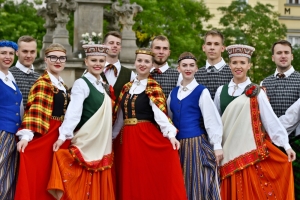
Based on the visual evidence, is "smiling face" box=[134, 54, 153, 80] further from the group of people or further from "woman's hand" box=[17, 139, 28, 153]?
"woman's hand" box=[17, 139, 28, 153]

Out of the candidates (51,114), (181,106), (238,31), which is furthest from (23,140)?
(238,31)

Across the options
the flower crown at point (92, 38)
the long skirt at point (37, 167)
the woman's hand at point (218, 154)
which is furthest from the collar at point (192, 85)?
the flower crown at point (92, 38)

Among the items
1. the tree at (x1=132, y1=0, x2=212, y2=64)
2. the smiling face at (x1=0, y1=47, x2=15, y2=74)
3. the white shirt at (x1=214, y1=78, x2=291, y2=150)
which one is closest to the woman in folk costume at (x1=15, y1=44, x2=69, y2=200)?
the smiling face at (x1=0, y1=47, x2=15, y2=74)

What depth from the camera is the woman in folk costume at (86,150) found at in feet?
25.2

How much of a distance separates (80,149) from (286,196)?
231cm

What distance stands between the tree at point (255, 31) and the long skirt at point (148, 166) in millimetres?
17725

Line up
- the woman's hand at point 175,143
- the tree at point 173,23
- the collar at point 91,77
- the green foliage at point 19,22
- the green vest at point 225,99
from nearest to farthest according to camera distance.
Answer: the woman's hand at point 175,143 → the collar at point 91,77 → the green vest at point 225,99 → the tree at point 173,23 → the green foliage at point 19,22

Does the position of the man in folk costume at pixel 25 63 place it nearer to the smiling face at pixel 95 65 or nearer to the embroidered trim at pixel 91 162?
the smiling face at pixel 95 65

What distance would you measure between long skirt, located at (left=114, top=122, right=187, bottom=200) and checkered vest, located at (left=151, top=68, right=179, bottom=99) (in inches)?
31.9

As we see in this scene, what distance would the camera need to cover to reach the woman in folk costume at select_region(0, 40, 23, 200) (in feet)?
25.1

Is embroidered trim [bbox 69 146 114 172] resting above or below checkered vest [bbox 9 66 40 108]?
below

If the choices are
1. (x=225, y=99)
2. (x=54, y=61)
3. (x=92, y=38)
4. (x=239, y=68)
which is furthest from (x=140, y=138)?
(x=92, y=38)

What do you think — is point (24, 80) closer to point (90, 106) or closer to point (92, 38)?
point (90, 106)

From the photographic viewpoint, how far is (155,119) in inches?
318
